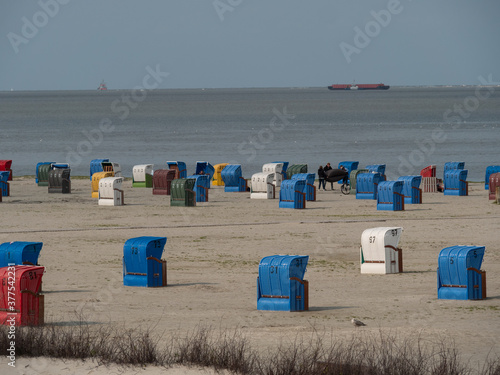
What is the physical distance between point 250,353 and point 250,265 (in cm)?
973

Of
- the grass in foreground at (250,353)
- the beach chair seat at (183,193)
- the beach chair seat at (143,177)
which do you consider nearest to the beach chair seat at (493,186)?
the beach chair seat at (183,193)

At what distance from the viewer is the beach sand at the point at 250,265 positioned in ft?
52.1

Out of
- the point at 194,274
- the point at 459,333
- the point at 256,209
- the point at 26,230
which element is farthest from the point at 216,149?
the point at 459,333

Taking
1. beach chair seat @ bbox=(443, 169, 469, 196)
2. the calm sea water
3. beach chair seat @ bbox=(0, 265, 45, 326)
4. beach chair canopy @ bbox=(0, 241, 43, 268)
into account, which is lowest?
beach chair seat @ bbox=(0, 265, 45, 326)

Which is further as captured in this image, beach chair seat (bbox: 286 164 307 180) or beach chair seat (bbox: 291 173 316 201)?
beach chair seat (bbox: 286 164 307 180)

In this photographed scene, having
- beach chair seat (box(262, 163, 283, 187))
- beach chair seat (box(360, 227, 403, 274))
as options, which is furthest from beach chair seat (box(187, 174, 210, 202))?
beach chair seat (box(360, 227, 403, 274))

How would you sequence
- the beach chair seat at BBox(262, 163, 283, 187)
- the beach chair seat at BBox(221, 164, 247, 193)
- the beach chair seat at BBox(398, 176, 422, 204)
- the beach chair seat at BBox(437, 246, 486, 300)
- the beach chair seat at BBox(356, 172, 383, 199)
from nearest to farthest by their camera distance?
the beach chair seat at BBox(437, 246, 486, 300) → the beach chair seat at BBox(398, 176, 422, 204) → the beach chair seat at BBox(356, 172, 383, 199) → the beach chair seat at BBox(221, 164, 247, 193) → the beach chair seat at BBox(262, 163, 283, 187)

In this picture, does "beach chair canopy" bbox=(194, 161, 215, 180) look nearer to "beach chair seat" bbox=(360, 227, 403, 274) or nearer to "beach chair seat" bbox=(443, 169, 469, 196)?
"beach chair seat" bbox=(443, 169, 469, 196)

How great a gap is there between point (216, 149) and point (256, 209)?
61609 mm

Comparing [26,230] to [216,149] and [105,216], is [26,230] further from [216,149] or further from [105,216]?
[216,149]

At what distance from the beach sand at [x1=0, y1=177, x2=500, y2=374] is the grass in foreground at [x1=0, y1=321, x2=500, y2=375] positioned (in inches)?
12.1

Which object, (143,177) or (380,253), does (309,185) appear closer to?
(143,177)

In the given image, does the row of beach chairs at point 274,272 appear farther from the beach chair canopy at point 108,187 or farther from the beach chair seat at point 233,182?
the beach chair seat at point 233,182

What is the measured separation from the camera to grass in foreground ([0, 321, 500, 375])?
11977 mm
